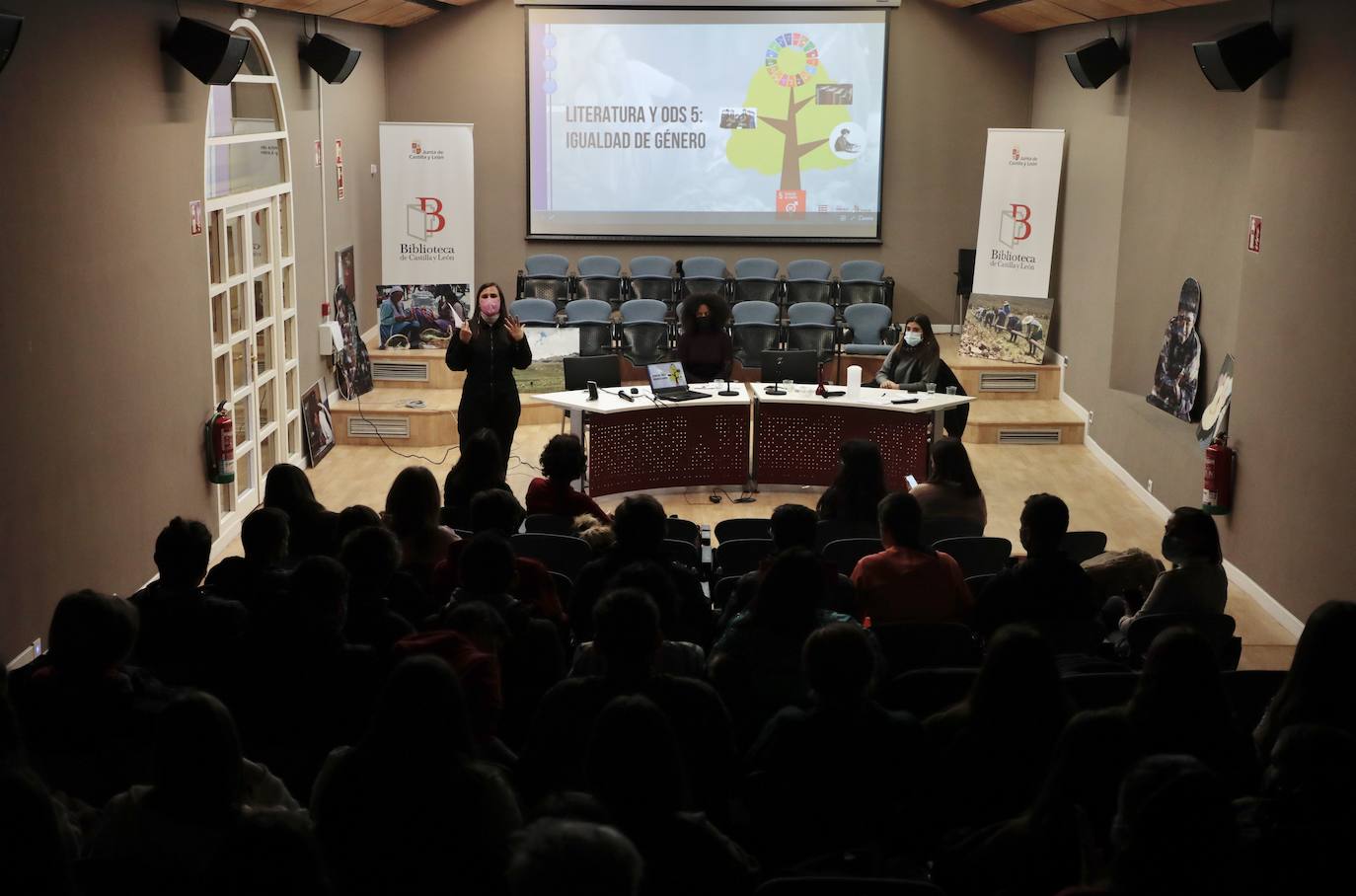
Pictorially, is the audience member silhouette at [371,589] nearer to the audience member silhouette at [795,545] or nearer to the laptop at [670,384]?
the audience member silhouette at [795,545]

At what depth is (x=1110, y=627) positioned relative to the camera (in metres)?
5.25

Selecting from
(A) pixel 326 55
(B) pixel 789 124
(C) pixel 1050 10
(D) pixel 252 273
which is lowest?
(D) pixel 252 273

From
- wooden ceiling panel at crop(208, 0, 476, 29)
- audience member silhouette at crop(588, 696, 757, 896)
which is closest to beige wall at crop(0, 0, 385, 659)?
wooden ceiling panel at crop(208, 0, 476, 29)

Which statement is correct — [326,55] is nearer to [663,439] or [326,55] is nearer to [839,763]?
[663,439]

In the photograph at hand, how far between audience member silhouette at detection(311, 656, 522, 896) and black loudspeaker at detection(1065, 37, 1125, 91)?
9.53m

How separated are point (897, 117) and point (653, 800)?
13.0 meters

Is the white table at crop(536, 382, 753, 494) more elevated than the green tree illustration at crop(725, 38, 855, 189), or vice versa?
the green tree illustration at crop(725, 38, 855, 189)

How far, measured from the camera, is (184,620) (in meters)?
3.98

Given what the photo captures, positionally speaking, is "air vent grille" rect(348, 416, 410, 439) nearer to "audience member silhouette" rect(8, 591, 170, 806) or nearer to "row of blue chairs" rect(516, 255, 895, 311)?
"row of blue chairs" rect(516, 255, 895, 311)

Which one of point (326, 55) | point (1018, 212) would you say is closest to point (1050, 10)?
point (1018, 212)

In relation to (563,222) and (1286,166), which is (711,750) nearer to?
(1286,166)

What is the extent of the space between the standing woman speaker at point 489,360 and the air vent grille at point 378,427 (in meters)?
2.69

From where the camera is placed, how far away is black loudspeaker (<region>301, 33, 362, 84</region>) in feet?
35.1

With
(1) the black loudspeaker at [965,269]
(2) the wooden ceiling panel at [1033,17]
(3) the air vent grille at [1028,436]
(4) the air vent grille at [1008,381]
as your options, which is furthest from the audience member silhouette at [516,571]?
(1) the black loudspeaker at [965,269]
